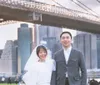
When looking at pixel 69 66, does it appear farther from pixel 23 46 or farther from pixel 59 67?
pixel 23 46

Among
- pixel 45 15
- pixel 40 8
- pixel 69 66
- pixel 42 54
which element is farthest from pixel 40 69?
pixel 45 15

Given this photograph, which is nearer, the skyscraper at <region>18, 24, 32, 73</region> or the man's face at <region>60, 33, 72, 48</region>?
the man's face at <region>60, 33, 72, 48</region>

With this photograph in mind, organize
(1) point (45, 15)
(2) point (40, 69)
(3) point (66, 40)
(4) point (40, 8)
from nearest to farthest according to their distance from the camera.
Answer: (3) point (66, 40) < (2) point (40, 69) < (4) point (40, 8) < (1) point (45, 15)

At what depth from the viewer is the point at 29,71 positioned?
121 inches

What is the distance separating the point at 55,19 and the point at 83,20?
1733 mm

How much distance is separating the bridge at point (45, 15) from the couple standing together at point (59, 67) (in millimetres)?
15984

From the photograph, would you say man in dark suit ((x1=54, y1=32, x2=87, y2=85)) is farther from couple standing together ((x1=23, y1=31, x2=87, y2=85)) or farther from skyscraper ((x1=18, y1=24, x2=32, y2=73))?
skyscraper ((x1=18, y1=24, x2=32, y2=73))

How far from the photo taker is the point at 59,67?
2973 millimetres

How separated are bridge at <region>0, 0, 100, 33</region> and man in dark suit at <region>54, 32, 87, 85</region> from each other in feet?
52.8

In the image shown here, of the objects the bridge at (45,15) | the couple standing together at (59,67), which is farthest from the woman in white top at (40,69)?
the bridge at (45,15)

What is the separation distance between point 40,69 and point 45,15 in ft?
63.2

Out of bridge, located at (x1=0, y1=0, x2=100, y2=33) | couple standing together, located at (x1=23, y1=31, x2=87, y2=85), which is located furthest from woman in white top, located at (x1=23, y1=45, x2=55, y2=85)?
bridge, located at (x1=0, y1=0, x2=100, y2=33)

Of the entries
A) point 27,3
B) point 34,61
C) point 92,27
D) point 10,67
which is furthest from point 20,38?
point 34,61

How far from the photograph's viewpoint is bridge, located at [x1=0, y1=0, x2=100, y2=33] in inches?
800
